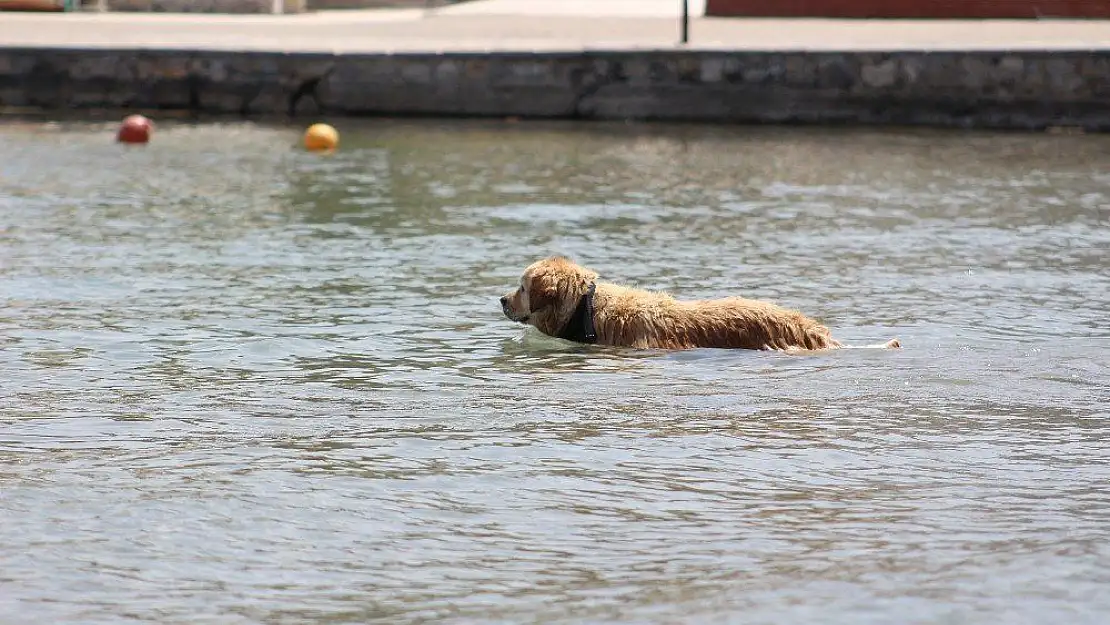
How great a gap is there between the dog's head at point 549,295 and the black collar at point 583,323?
26 millimetres

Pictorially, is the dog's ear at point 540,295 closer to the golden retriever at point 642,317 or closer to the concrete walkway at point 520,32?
the golden retriever at point 642,317

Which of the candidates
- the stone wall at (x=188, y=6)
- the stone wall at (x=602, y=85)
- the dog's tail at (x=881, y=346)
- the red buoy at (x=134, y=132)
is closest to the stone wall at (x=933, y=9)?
the stone wall at (x=602, y=85)

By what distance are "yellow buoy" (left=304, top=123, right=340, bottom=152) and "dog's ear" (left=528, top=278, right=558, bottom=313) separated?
10047mm

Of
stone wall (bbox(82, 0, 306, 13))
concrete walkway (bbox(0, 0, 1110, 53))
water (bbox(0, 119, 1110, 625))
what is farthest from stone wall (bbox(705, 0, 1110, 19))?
water (bbox(0, 119, 1110, 625))

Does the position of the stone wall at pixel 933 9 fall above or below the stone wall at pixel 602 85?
above

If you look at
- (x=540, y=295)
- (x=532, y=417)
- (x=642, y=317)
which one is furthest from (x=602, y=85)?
(x=532, y=417)

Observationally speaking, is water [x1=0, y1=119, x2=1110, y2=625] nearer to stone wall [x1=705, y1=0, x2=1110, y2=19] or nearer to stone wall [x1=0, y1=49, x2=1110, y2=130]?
stone wall [x1=0, y1=49, x2=1110, y2=130]

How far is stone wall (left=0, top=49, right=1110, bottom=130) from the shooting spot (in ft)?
71.1

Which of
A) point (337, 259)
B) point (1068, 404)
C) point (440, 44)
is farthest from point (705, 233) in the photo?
point (440, 44)

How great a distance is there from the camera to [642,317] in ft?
32.1

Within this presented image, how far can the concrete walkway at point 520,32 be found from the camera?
2319 cm

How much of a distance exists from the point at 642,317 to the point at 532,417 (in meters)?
1.65

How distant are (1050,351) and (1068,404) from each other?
122cm

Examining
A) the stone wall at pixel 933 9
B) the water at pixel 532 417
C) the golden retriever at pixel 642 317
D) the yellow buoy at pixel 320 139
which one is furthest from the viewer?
the stone wall at pixel 933 9
